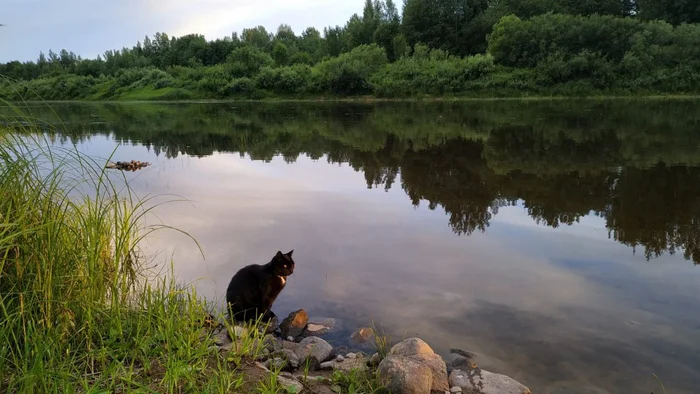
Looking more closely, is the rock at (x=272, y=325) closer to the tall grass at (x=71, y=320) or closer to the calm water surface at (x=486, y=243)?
the calm water surface at (x=486, y=243)

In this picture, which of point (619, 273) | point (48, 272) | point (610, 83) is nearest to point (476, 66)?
point (610, 83)

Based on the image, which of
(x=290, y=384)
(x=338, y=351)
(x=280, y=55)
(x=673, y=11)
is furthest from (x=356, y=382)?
(x=673, y=11)

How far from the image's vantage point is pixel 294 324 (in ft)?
15.6

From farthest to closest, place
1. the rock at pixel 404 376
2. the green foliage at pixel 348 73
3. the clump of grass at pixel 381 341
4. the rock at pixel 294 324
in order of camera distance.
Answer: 1. the green foliage at pixel 348 73
2. the rock at pixel 294 324
3. the clump of grass at pixel 381 341
4. the rock at pixel 404 376

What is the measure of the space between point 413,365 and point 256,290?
1908 millimetres

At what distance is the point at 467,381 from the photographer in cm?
373

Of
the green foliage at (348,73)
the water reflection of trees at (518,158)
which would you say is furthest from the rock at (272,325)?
the green foliage at (348,73)

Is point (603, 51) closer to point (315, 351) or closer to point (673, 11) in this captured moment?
point (673, 11)

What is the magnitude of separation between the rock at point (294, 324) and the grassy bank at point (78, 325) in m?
0.78

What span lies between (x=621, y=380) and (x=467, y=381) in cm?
120

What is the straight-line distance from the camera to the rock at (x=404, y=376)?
3.44 metres

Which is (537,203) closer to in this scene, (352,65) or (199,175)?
(199,175)

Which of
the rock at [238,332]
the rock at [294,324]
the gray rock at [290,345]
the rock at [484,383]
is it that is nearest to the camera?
the rock at [484,383]

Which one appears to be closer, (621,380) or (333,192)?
(621,380)
